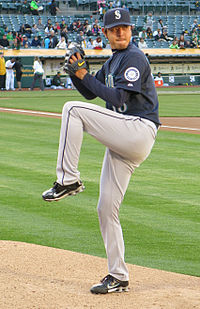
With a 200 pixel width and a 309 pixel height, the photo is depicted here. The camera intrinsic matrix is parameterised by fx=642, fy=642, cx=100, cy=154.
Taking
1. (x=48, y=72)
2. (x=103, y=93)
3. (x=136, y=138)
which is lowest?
(x=48, y=72)

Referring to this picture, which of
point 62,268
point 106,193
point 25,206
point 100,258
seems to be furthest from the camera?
point 25,206

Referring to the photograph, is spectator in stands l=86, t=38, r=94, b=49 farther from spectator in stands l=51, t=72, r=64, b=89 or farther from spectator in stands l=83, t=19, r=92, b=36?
spectator in stands l=51, t=72, r=64, b=89

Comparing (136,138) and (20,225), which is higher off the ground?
(136,138)

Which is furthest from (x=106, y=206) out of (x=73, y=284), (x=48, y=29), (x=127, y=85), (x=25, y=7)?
(x=25, y=7)

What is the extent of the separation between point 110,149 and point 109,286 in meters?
0.99

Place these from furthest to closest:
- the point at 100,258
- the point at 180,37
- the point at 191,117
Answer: the point at 180,37, the point at 191,117, the point at 100,258

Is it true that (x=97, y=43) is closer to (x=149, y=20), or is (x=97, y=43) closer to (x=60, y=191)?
(x=149, y=20)

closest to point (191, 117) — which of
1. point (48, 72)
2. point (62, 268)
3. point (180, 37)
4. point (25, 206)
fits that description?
point (25, 206)

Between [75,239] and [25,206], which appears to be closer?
[75,239]

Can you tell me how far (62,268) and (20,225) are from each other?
194cm

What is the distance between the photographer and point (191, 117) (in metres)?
19.9

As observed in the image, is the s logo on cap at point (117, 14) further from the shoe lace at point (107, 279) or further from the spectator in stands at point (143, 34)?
the spectator in stands at point (143, 34)

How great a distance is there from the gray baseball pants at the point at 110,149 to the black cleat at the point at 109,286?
0.12ft

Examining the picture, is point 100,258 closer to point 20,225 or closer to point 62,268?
point 62,268
